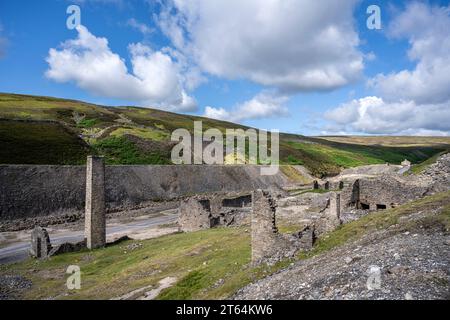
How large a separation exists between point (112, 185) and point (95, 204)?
30.7 m

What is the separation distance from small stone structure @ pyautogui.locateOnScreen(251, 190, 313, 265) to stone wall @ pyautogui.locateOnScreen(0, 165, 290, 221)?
43.3 metres

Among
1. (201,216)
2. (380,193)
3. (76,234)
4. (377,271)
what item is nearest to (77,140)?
(76,234)

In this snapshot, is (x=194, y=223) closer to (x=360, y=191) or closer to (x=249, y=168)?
(x=360, y=191)

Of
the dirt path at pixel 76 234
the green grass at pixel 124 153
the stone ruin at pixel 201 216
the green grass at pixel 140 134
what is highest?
the green grass at pixel 140 134

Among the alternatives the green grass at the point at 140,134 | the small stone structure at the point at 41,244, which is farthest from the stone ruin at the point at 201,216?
the green grass at the point at 140,134

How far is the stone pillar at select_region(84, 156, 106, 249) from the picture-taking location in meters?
36.3

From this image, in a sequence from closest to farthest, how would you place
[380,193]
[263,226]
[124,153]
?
1. [263,226]
2. [380,193]
3. [124,153]

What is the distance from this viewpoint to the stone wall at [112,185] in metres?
54.0

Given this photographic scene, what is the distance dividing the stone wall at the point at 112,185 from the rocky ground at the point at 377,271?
4737 cm

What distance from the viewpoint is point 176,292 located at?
18.3 meters

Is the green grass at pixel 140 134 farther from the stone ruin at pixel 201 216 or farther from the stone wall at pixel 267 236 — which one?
the stone wall at pixel 267 236

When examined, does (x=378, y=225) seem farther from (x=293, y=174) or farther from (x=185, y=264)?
(x=293, y=174)

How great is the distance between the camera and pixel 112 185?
218 feet
